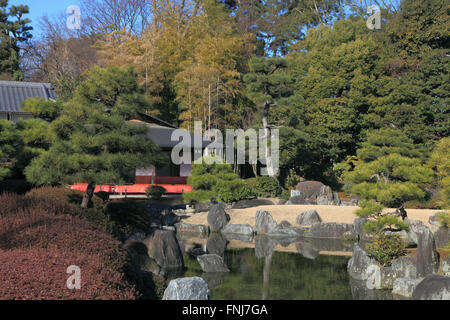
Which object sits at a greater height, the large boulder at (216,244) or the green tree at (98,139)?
the green tree at (98,139)

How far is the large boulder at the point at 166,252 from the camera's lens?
826cm

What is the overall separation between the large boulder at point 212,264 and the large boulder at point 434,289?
3.45 m

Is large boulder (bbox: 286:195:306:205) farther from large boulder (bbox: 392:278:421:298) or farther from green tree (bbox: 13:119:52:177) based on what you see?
large boulder (bbox: 392:278:421:298)

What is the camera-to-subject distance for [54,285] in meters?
3.48

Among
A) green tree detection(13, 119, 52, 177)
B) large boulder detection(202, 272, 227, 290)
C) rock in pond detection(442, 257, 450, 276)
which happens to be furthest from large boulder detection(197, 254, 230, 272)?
Answer: green tree detection(13, 119, 52, 177)

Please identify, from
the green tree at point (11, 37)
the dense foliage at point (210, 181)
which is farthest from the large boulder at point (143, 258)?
the green tree at point (11, 37)

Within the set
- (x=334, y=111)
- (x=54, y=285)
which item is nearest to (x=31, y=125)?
(x=54, y=285)

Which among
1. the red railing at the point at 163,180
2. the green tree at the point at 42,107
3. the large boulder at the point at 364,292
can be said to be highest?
the green tree at the point at 42,107

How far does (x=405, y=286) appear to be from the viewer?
21.8 feet

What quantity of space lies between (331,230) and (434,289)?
672 centimetres

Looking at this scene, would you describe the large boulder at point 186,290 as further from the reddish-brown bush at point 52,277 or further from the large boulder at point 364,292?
the large boulder at point 364,292

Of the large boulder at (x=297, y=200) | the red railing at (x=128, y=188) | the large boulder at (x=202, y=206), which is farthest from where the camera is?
the red railing at (x=128, y=188)

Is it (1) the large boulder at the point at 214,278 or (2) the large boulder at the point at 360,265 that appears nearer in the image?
(1) the large boulder at the point at 214,278

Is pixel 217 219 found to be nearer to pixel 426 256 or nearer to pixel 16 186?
pixel 16 186
